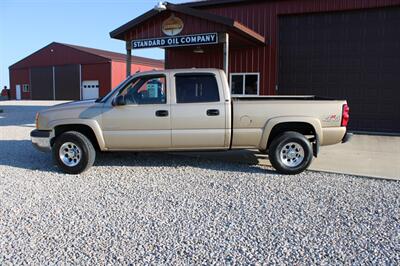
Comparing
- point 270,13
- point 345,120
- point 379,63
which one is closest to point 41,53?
point 270,13

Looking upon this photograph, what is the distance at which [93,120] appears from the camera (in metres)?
6.76

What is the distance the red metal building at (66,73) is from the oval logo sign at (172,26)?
34.1 metres

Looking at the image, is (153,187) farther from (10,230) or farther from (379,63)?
(379,63)

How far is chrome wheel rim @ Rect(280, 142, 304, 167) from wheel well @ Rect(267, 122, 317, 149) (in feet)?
1.09

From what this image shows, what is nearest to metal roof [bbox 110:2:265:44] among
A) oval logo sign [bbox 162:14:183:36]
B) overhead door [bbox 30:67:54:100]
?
oval logo sign [bbox 162:14:183:36]

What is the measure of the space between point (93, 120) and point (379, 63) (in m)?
9.75

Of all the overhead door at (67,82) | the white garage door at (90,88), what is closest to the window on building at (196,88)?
the white garage door at (90,88)

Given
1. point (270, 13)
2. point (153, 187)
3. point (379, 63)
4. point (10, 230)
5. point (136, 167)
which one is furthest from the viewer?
point (270, 13)

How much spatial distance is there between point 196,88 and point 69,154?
105 inches

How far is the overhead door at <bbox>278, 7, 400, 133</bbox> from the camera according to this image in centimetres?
1205

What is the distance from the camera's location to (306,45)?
13.0 meters

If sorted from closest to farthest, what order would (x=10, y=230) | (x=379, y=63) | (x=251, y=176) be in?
(x=10, y=230)
(x=251, y=176)
(x=379, y=63)

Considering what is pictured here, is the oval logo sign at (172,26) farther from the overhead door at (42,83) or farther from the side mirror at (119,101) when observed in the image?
the overhead door at (42,83)

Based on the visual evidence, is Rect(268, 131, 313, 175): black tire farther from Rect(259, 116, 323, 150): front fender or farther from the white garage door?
the white garage door
